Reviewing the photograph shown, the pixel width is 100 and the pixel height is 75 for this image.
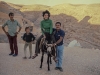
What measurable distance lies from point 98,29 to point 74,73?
2676 centimetres

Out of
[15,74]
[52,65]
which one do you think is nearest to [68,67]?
[52,65]

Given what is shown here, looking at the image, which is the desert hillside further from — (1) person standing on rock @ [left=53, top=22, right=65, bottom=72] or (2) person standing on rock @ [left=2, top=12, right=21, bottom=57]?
(1) person standing on rock @ [left=53, top=22, right=65, bottom=72]

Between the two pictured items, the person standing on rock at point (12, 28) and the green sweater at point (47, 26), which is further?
the person standing on rock at point (12, 28)

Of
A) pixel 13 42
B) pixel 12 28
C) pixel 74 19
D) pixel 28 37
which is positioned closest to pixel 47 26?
pixel 28 37

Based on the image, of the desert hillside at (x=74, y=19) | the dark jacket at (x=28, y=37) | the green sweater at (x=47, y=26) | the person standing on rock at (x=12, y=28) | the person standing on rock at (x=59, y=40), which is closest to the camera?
the green sweater at (x=47, y=26)

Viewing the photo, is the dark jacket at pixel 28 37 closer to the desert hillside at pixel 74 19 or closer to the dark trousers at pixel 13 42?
the dark trousers at pixel 13 42

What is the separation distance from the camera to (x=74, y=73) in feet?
24.4

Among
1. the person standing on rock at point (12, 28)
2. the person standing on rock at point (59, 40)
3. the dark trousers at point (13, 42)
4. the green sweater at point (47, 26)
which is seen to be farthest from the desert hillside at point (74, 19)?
the green sweater at point (47, 26)

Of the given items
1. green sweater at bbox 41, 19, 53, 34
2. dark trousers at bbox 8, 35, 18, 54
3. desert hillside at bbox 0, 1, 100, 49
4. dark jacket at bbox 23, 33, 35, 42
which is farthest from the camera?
desert hillside at bbox 0, 1, 100, 49

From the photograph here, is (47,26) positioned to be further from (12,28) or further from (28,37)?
(12,28)

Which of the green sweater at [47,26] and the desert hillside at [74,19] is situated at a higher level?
the green sweater at [47,26]

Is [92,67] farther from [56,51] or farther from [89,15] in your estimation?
[89,15]

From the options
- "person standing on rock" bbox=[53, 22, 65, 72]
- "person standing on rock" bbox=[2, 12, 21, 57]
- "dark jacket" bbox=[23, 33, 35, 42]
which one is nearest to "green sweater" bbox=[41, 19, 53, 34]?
"person standing on rock" bbox=[53, 22, 65, 72]

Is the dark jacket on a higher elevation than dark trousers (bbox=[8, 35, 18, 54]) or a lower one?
higher
